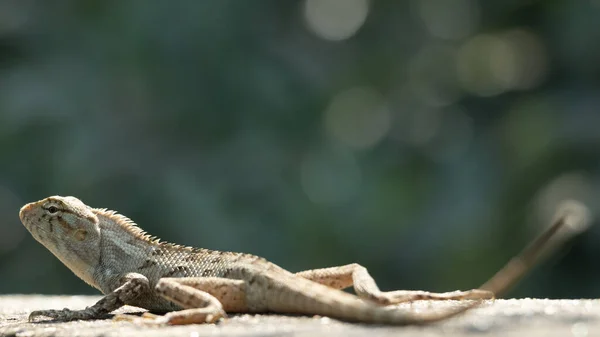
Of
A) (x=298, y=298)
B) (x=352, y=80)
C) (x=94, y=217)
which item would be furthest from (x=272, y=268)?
(x=352, y=80)

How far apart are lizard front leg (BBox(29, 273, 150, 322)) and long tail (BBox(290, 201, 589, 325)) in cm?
154

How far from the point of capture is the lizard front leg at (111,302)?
532 cm

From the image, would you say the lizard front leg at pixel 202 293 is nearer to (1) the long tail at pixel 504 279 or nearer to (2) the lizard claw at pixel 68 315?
(2) the lizard claw at pixel 68 315

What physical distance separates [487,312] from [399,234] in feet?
38.0

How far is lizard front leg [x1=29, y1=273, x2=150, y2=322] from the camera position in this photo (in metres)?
5.32

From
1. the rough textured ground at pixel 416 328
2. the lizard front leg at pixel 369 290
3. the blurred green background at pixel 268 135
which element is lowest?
the rough textured ground at pixel 416 328

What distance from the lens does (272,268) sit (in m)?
4.95

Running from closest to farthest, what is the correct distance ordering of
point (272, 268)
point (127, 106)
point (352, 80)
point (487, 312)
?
point (487, 312) < point (272, 268) < point (127, 106) < point (352, 80)

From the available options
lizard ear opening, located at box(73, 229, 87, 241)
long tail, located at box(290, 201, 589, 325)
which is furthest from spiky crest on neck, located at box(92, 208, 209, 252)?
long tail, located at box(290, 201, 589, 325)

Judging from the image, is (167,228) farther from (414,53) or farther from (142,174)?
(414,53)

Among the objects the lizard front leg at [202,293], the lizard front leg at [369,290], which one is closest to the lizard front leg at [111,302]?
the lizard front leg at [202,293]

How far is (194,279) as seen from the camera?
5043 mm

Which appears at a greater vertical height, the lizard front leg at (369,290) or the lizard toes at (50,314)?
the lizard front leg at (369,290)

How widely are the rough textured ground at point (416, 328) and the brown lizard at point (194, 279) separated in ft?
0.28
